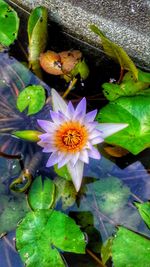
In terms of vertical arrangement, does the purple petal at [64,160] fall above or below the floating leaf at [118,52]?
below

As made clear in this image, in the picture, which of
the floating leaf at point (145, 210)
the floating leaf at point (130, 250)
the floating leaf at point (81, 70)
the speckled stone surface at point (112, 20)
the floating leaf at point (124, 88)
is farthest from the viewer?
the floating leaf at point (81, 70)

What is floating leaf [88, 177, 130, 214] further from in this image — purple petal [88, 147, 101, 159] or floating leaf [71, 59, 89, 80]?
floating leaf [71, 59, 89, 80]

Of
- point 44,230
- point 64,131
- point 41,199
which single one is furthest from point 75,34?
point 44,230

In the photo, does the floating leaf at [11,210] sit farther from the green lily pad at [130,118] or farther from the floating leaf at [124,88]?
the floating leaf at [124,88]

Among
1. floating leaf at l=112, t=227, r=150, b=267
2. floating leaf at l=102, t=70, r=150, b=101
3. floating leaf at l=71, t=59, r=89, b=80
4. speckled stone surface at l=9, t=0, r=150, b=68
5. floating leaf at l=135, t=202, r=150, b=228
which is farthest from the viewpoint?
floating leaf at l=71, t=59, r=89, b=80

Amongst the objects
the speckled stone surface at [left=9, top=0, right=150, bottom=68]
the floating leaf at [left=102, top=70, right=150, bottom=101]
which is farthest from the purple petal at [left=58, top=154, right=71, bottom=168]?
the speckled stone surface at [left=9, top=0, right=150, bottom=68]

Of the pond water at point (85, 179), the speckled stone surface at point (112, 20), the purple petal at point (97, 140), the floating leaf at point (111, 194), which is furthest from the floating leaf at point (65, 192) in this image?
the speckled stone surface at point (112, 20)
